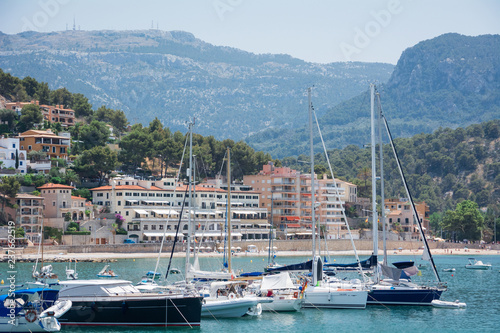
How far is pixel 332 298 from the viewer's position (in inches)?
1779

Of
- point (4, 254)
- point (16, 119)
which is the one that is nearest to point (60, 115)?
point (16, 119)

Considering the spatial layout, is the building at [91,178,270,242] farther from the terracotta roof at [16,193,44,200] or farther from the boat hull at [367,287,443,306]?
the boat hull at [367,287,443,306]

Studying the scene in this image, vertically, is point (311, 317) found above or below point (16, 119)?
below

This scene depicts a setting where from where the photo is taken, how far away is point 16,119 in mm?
125562

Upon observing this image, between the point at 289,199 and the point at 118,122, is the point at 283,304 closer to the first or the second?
the point at 289,199

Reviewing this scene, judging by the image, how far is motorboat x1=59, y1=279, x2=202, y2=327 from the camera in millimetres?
36688

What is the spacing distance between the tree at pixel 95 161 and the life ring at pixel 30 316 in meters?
79.9

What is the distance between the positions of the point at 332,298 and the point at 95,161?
74.4 meters

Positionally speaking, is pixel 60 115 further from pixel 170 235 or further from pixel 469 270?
pixel 469 270

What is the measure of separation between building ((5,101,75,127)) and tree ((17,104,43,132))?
430 centimetres

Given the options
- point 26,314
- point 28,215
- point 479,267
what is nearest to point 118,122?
point 28,215

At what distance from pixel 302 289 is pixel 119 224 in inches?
2424

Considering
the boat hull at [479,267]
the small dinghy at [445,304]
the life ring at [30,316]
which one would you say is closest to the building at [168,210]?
the boat hull at [479,267]

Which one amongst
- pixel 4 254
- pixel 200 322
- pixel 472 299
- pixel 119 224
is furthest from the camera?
pixel 119 224
